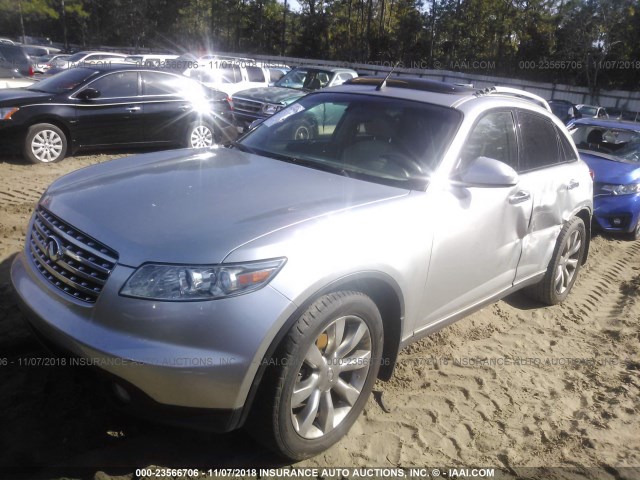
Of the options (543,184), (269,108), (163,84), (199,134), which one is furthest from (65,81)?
(543,184)

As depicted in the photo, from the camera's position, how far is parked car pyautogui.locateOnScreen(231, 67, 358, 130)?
12.3m

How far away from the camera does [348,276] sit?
101 inches

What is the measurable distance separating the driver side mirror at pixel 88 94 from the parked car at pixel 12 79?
2.74 metres

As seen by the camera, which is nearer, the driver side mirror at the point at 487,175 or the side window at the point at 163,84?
the driver side mirror at the point at 487,175

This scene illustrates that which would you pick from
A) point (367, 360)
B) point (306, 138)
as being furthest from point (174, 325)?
point (306, 138)

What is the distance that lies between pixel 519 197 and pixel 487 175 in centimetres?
71

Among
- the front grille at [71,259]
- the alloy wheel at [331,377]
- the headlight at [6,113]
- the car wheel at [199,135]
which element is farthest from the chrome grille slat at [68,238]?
the car wheel at [199,135]

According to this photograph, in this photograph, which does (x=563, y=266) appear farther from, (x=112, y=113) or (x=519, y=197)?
(x=112, y=113)

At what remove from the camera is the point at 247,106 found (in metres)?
12.6

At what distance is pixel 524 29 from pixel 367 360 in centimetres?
4105

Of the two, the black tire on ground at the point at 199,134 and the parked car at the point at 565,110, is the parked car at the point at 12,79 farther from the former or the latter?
the parked car at the point at 565,110

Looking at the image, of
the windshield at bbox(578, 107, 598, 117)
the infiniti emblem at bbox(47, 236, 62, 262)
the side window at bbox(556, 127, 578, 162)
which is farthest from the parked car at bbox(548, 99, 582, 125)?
the infiniti emblem at bbox(47, 236, 62, 262)

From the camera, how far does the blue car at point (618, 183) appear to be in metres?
7.35

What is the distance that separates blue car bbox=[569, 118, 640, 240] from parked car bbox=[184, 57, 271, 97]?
31.5 ft
